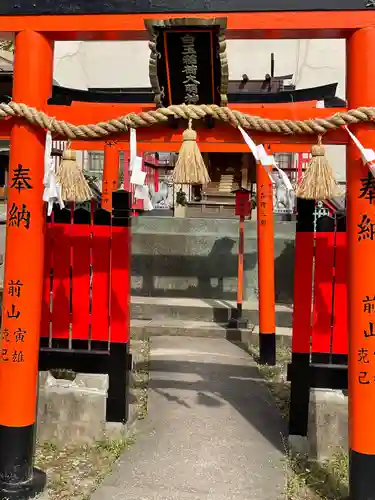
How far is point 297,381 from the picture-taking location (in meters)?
3.89

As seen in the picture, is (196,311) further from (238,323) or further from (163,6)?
(163,6)

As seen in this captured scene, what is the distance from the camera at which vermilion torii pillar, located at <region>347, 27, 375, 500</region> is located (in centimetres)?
273

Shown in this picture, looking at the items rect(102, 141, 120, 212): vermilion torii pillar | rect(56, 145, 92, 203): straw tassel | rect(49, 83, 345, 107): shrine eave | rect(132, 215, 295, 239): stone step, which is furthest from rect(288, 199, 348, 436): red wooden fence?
rect(132, 215, 295, 239): stone step

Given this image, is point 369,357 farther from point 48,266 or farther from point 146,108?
point 48,266

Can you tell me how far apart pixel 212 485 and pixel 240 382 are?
2.29m

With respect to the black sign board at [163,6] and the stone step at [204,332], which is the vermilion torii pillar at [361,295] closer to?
the black sign board at [163,6]

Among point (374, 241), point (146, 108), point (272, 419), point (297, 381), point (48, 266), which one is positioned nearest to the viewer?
point (374, 241)

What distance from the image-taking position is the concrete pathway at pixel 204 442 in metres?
3.23

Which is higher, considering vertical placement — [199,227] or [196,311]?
[199,227]

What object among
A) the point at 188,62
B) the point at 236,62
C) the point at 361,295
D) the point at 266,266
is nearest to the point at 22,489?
the point at 361,295

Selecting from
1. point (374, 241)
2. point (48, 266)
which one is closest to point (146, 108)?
point (374, 241)

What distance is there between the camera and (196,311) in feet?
27.9

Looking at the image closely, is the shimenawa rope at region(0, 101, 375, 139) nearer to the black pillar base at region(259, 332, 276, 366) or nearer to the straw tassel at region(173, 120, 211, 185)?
the straw tassel at region(173, 120, 211, 185)

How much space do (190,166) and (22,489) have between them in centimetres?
226
